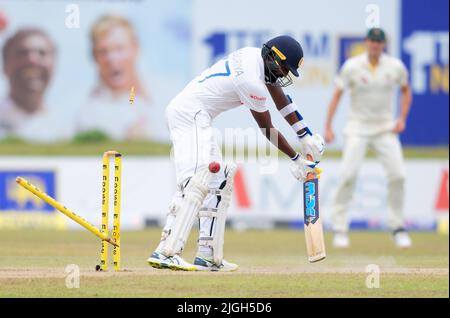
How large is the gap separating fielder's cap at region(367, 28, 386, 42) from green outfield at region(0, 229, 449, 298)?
2021 millimetres

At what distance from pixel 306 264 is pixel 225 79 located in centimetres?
182

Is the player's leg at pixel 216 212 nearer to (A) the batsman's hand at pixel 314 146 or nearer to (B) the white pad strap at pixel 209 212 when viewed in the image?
(B) the white pad strap at pixel 209 212

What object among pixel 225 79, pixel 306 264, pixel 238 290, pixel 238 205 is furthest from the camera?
pixel 238 205

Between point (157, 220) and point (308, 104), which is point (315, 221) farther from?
point (308, 104)

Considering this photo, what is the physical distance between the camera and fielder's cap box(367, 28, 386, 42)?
11.6 meters

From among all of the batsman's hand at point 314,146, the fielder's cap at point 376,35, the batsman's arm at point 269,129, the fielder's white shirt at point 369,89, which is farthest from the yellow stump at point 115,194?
the fielder's white shirt at point 369,89

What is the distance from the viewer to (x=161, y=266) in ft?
24.5

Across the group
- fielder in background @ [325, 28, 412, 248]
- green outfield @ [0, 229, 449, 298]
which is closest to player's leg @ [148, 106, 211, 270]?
green outfield @ [0, 229, 449, 298]

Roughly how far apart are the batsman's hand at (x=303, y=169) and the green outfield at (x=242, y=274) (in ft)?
2.15

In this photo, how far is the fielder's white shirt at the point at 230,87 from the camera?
7.57 metres

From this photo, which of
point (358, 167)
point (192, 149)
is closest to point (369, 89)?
point (358, 167)

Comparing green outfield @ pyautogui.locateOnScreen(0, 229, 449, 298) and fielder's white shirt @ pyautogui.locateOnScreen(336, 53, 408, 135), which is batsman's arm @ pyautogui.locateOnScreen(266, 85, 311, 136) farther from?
fielder's white shirt @ pyautogui.locateOnScreen(336, 53, 408, 135)

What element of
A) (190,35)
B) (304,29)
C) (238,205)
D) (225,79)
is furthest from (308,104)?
(225,79)

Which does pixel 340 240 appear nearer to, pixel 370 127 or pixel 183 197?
pixel 370 127
